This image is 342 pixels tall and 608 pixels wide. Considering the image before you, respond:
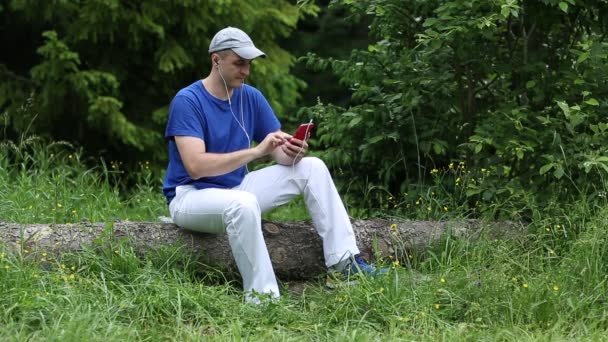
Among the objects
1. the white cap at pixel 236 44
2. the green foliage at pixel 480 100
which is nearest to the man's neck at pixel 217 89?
the white cap at pixel 236 44

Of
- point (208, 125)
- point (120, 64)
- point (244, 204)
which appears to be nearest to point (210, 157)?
point (208, 125)

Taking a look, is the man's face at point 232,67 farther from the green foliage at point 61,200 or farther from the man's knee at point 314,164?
the green foliage at point 61,200

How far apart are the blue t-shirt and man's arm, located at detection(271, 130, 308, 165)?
0.27 m

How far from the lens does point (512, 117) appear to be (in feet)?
19.9

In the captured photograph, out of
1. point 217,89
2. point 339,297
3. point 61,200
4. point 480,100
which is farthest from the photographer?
point 480,100

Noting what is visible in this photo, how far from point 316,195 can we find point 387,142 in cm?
148

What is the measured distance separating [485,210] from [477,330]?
1.45 meters

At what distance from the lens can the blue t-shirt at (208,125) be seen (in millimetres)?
5285

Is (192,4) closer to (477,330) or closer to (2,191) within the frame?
(2,191)

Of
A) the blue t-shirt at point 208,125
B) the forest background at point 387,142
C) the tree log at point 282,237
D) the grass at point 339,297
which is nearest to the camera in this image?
the grass at point 339,297

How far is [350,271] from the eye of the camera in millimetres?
5246

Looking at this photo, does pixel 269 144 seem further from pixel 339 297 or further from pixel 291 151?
pixel 339 297

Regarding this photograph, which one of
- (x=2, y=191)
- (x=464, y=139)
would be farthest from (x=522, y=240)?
(x=2, y=191)

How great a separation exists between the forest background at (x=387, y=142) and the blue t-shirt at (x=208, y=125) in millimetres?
482
